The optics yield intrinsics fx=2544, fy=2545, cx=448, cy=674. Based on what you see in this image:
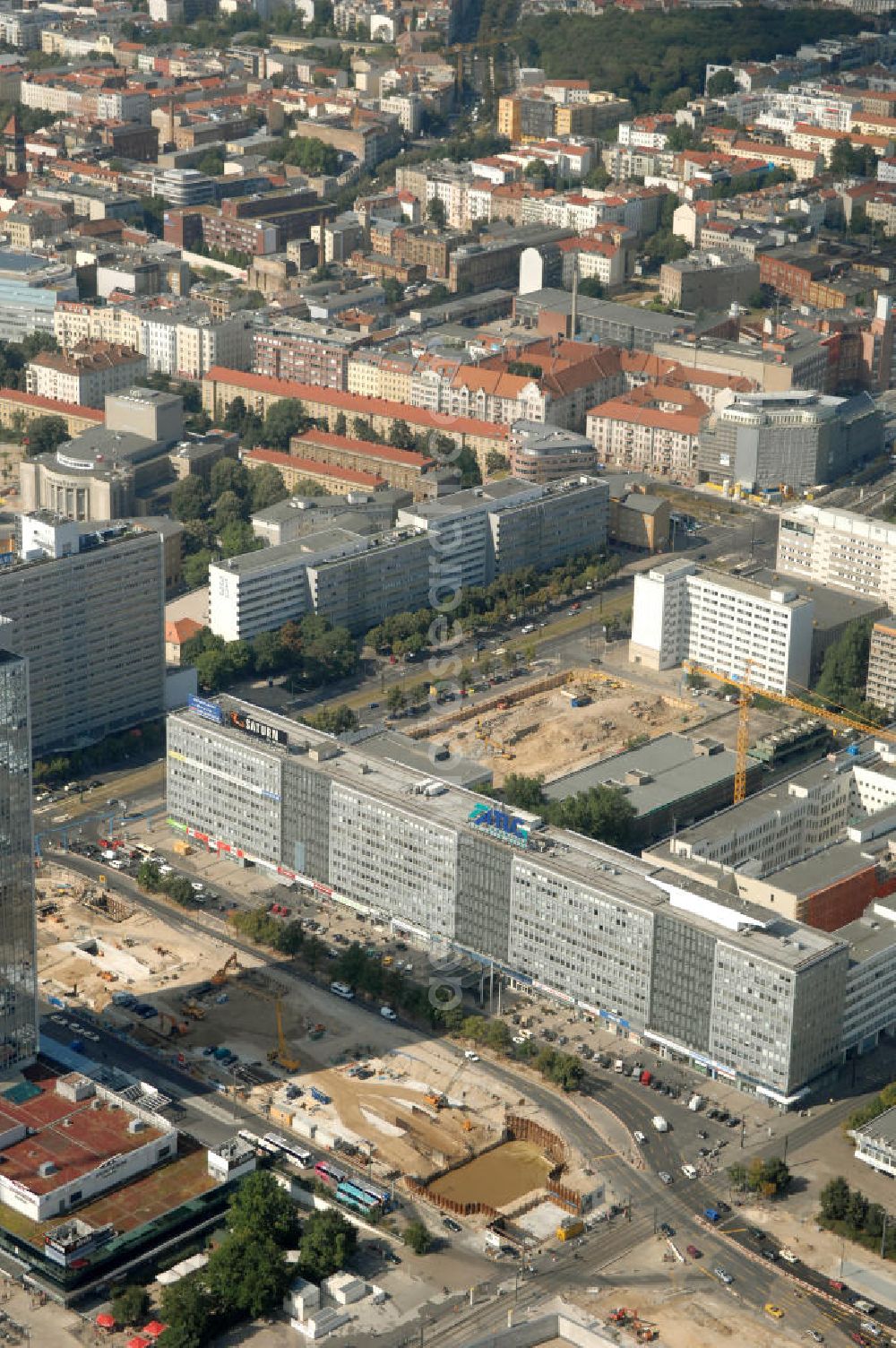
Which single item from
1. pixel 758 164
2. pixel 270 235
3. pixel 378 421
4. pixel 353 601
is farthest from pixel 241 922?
pixel 758 164

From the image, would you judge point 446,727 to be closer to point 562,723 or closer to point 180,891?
point 562,723

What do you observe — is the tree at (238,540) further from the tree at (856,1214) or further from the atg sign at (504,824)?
the tree at (856,1214)

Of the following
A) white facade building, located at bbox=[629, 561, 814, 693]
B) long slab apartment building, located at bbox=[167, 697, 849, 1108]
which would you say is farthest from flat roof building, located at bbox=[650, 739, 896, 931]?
white facade building, located at bbox=[629, 561, 814, 693]

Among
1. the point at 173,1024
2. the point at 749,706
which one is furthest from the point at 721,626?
the point at 173,1024

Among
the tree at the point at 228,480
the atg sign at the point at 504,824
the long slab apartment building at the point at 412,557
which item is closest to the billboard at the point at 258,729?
the atg sign at the point at 504,824

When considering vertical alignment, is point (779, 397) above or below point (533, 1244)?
above

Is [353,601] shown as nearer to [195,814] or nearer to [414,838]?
Answer: [195,814]

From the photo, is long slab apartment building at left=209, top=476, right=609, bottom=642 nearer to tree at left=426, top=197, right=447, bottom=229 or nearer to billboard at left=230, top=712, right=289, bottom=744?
billboard at left=230, top=712, right=289, bottom=744

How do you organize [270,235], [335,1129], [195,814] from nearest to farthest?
[335,1129]
[195,814]
[270,235]
